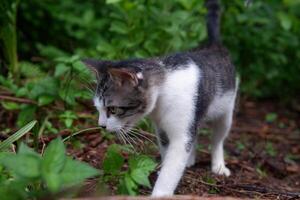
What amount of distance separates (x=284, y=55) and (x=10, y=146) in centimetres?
382

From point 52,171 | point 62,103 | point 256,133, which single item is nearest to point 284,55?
point 256,133

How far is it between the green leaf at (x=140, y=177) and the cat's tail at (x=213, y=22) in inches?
67.3

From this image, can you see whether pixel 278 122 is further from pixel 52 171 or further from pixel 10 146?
pixel 52 171

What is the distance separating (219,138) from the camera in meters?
3.93

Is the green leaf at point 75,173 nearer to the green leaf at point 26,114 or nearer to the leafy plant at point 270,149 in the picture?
the green leaf at point 26,114

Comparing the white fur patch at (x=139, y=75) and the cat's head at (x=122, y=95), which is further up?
the white fur patch at (x=139, y=75)

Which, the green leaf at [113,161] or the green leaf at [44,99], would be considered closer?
the green leaf at [113,161]

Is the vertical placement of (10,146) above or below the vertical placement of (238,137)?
above

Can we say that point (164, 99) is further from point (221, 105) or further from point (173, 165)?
point (221, 105)

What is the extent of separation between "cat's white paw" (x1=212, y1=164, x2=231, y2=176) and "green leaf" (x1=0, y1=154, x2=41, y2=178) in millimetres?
1853

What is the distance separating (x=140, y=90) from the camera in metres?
3.08

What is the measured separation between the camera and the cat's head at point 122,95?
3045mm

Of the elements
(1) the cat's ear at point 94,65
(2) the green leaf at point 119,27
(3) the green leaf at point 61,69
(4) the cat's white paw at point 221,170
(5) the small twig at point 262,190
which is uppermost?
(2) the green leaf at point 119,27

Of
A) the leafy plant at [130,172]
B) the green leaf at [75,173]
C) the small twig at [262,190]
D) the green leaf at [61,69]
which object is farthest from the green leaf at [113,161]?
the green leaf at [61,69]
